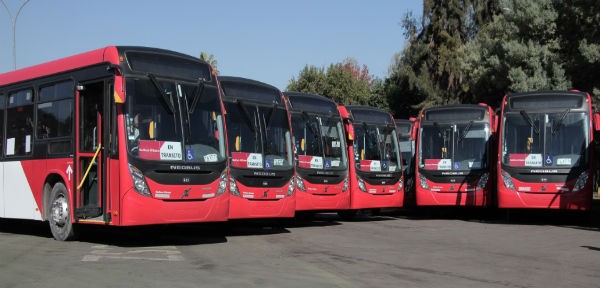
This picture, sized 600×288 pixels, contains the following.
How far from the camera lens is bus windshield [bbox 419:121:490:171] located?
20094mm

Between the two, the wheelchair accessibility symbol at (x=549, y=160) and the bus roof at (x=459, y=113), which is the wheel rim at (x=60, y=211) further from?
the wheelchair accessibility symbol at (x=549, y=160)

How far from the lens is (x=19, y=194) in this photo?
14234 mm

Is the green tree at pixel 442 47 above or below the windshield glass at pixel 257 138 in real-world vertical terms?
above

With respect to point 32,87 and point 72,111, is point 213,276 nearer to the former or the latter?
point 72,111

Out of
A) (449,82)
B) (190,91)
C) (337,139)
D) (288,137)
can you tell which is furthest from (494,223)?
(449,82)

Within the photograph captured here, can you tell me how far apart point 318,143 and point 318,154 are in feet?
0.93

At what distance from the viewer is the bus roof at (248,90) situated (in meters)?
15.1

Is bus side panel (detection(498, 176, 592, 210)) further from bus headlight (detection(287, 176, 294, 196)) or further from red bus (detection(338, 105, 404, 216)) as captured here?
bus headlight (detection(287, 176, 294, 196))

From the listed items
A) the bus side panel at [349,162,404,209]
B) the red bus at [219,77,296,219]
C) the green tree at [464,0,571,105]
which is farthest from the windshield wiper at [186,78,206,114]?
the green tree at [464,0,571,105]

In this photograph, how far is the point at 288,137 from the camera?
15.5m

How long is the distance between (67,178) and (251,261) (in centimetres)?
410

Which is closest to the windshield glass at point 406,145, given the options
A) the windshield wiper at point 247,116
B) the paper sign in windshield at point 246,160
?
the windshield wiper at point 247,116

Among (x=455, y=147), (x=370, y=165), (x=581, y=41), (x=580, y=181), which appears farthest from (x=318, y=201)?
(x=581, y=41)

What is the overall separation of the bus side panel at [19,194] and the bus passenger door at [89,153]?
1.54 meters
